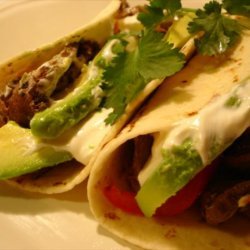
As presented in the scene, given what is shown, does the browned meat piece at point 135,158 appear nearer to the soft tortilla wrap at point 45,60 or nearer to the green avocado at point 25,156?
the soft tortilla wrap at point 45,60

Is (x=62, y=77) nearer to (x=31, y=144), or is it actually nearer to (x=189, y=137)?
(x=31, y=144)

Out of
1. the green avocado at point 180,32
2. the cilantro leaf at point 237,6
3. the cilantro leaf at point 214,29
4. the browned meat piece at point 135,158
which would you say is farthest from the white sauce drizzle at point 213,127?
the cilantro leaf at point 237,6

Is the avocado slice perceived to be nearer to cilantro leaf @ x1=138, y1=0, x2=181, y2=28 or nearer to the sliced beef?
cilantro leaf @ x1=138, y1=0, x2=181, y2=28

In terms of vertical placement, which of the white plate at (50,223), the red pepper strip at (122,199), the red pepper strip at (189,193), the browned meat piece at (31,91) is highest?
the browned meat piece at (31,91)

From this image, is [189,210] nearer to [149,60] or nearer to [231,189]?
[231,189]

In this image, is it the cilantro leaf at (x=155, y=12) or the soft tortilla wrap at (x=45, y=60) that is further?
the cilantro leaf at (x=155, y=12)

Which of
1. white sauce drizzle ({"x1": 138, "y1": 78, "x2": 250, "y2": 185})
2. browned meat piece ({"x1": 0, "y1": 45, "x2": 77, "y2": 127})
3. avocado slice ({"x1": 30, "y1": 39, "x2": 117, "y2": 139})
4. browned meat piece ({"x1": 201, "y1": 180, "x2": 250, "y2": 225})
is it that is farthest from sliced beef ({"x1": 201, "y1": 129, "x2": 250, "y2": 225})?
browned meat piece ({"x1": 0, "y1": 45, "x2": 77, "y2": 127})
